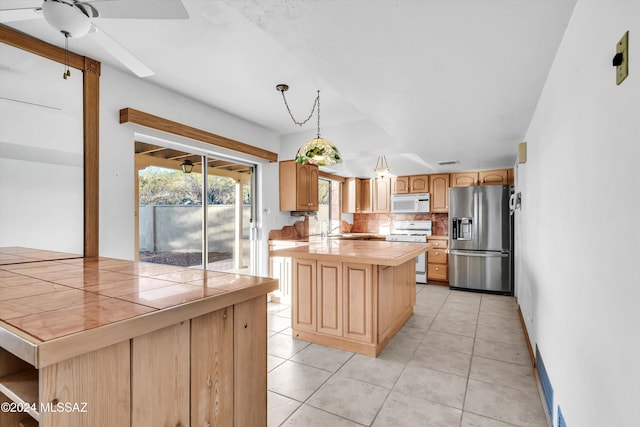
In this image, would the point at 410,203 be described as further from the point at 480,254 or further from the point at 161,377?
the point at 161,377

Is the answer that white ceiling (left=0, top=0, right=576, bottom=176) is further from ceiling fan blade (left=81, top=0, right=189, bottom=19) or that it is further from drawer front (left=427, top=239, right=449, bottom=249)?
drawer front (left=427, top=239, right=449, bottom=249)

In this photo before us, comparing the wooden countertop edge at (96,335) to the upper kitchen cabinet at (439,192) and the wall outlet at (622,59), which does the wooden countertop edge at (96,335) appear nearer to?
the wall outlet at (622,59)

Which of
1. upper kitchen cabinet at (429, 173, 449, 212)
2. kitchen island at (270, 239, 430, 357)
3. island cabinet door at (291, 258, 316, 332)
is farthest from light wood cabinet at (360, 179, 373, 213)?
island cabinet door at (291, 258, 316, 332)

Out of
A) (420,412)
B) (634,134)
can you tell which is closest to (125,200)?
(420,412)

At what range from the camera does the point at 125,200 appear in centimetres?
270

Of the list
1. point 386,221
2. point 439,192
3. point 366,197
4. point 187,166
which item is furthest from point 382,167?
point 187,166

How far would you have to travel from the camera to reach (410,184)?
6.10 m

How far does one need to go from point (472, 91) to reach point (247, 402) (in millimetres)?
2262

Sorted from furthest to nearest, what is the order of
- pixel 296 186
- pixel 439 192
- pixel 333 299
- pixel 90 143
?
pixel 439 192
pixel 296 186
pixel 333 299
pixel 90 143

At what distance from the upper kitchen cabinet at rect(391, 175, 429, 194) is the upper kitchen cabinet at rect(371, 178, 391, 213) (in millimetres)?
135

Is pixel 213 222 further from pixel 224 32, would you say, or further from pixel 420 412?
pixel 420 412

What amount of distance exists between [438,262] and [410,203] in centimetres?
125

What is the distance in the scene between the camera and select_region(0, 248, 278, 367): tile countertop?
0.73 meters

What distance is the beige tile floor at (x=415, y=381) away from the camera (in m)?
1.84
